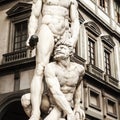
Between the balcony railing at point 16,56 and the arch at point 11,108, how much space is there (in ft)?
5.74

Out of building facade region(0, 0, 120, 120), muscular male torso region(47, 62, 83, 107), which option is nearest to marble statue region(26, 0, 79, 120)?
muscular male torso region(47, 62, 83, 107)

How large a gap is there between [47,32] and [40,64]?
0.50 m

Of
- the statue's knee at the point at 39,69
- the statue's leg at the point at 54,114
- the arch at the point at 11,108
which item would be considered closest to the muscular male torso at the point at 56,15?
the statue's knee at the point at 39,69

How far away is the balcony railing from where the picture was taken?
50.1 feet

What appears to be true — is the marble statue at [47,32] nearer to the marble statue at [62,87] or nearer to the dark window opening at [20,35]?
the marble statue at [62,87]

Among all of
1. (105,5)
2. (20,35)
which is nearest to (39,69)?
(20,35)

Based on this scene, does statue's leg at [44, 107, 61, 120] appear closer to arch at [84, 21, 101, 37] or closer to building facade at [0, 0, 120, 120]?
building facade at [0, 0, 120, 120]

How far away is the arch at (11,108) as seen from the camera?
14.6 m

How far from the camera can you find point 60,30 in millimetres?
4887

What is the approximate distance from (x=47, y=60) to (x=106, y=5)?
58.3ft

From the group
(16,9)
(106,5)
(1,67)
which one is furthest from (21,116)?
(106,5)

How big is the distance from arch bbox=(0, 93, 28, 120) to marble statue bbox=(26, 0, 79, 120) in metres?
9.67

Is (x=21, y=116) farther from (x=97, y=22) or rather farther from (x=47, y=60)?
(x=47, y=60)

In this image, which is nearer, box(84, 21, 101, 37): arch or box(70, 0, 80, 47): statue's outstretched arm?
box(70, 0, 80, 47): statue's outstretched arm
